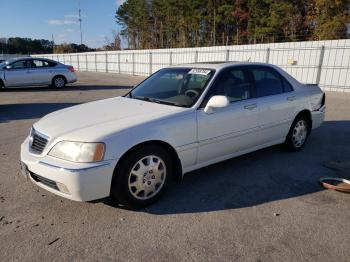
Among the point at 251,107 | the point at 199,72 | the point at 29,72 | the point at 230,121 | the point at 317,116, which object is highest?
the point at 199,72

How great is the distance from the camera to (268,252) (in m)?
2.88

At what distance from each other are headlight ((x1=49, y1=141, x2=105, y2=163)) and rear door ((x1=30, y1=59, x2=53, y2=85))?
13230 millimetres

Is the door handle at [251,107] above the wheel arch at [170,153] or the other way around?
above

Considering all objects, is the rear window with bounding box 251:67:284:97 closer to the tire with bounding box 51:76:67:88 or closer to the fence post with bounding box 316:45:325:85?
the fence post with bounding box 316:45:325:85

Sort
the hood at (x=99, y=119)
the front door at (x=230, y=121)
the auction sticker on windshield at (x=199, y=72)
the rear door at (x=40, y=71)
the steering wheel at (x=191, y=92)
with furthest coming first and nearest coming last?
the rear door at (x=40, y=71)
the auction sticker on windshield at (x=199, y=72)
the steering wheel at (x=191, y=92)
the front door at (x=230, y=121)
the hood at (x=99, y=119)

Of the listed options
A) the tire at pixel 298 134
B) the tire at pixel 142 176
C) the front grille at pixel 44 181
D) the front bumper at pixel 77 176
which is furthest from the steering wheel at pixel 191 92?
the tire at pixel 298 134

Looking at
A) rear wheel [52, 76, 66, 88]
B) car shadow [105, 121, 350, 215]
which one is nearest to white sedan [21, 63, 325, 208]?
car shadow [105, 121, 350, 215]

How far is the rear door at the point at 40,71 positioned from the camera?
49.5 ft

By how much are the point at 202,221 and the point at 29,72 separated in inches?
547

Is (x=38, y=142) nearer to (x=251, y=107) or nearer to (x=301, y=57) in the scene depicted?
(x=251, y=107)

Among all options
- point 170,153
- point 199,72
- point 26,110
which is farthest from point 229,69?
point 26,110

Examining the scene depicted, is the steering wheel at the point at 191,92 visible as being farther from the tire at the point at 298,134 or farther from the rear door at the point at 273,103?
the tire at the point at 298,134

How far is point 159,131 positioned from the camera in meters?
3.58

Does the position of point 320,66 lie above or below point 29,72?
above
